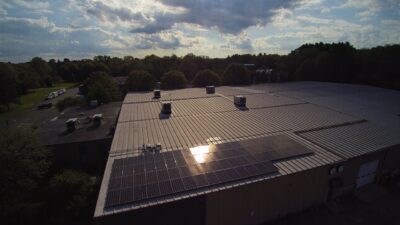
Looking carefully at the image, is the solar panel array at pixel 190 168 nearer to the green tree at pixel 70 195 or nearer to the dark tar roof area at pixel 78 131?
the green tree at pixel 70 195

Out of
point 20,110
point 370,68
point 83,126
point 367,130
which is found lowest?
point 20,110

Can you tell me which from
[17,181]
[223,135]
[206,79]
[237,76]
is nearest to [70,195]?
[17,181]

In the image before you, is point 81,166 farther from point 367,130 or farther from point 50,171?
point 367,130

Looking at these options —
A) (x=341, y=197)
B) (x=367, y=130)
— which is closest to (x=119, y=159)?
(x=341, y=197)

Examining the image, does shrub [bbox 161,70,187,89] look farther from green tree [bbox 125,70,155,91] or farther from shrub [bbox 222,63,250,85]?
shrub [bbox 222,63,250,85]

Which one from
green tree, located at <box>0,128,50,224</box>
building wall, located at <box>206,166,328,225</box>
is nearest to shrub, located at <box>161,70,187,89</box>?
green tree, located at <box>0,128,50,224</box>

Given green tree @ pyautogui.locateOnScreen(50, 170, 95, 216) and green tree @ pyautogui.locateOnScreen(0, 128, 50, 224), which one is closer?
green tree @ pyautogui.locateOnScreen(0, 128, 50, 224)
